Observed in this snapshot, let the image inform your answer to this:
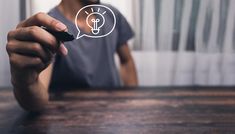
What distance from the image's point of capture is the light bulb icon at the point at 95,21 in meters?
0.57

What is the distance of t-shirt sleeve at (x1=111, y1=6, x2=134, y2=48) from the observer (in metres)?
A: 0.63

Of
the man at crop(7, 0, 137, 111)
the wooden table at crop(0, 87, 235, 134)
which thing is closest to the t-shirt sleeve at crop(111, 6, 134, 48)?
the man at crop(7, 0, 137, 111)

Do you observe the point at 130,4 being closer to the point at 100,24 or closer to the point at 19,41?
the point at 100,24

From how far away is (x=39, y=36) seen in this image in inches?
17.6

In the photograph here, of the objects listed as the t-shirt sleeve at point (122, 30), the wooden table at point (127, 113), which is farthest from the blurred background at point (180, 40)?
the wooden table at point (127, 113)

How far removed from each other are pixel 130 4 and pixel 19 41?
0.91 ft

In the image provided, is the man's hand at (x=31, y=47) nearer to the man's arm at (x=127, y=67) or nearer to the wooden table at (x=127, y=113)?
the wooden table at (x=127, y=113)

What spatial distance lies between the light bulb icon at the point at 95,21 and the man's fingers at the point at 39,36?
4.8 inches

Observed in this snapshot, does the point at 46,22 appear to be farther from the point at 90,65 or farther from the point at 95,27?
the point at 90,65

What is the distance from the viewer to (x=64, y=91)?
669 millimetres

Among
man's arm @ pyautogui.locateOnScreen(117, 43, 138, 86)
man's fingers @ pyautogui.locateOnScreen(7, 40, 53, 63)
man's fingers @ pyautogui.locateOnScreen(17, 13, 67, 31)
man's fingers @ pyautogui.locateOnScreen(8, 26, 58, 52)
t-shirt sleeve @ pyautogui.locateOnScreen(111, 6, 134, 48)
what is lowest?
man's arm @ pyautogui.locateOnScreen(117, 43, 138, 86)

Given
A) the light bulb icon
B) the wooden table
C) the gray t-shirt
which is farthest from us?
the gray t-shirt

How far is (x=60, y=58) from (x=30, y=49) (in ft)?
0.77

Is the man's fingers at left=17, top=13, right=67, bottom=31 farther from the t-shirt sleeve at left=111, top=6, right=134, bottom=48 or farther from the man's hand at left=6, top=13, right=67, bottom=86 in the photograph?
the t-shirt sleeve at left=111, top=6, right=134, bottom=48
